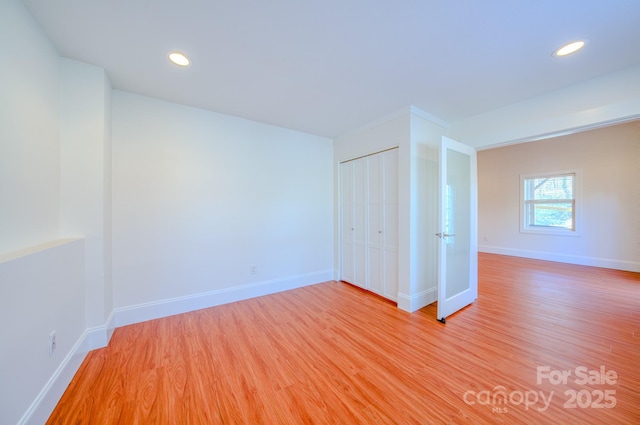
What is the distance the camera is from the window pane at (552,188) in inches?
188

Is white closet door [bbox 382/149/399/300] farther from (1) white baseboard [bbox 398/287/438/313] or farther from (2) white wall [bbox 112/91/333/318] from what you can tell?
(2) white wall [bbox 112/91/333/318]

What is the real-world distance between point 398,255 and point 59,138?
3598 millimetres

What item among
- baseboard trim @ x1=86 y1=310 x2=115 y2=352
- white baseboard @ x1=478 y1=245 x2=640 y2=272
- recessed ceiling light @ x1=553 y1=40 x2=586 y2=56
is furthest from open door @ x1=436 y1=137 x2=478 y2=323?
white baseboard @ x1=478 y1=245 x2=640 y2=272

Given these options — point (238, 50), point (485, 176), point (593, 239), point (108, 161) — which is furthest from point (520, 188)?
point (108, 161)

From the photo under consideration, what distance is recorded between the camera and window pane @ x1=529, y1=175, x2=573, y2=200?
4.79 m

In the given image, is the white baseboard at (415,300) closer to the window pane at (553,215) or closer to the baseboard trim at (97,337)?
the baseboard trim at (97,337)

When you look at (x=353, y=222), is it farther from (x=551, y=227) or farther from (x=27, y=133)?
(x=551, y=227)

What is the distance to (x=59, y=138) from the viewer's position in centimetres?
186

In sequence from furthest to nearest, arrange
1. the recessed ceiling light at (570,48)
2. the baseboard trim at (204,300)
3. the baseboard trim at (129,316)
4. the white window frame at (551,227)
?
the white window frame at (551,227)
the baseboard trim at (204,300)
the recessed ceiling light at (570,48)
the baseboard trim at (129,316)

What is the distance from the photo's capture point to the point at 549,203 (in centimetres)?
507

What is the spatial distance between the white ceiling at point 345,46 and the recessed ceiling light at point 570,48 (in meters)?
0.06

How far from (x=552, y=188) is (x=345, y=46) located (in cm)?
614

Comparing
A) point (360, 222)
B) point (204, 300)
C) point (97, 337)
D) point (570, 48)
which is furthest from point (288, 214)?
point (570, 48)

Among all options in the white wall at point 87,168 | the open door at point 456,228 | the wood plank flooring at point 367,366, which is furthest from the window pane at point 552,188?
the white wall at point 87,168
